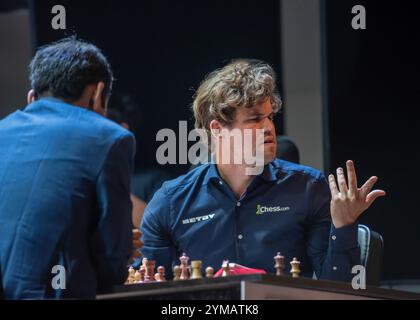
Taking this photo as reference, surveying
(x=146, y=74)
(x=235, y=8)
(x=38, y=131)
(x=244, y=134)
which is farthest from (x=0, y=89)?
(x=38, y=131)

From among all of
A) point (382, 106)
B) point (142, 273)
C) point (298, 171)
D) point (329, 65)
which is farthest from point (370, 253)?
point (329, 65)

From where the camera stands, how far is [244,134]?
382 centimetres

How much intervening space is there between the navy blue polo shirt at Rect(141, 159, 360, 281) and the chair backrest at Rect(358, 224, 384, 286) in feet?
0.45

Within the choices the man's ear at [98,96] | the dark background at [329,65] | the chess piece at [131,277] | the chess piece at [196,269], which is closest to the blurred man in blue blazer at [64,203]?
the man's ear at [98,96]

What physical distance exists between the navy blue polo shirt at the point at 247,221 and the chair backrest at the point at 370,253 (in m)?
0.14

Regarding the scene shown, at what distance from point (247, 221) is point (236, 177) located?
0.21m

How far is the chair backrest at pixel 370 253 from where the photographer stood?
12.2ft

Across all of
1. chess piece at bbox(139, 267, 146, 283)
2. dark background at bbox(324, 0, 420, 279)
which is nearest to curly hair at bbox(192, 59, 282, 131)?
chess piece at bbox(139, 267, 146, 283)

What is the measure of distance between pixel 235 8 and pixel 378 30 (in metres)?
0.82

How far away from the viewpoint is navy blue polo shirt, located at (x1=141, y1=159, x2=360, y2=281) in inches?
145

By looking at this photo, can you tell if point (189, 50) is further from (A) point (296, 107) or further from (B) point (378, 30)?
(B) point (378, 30)

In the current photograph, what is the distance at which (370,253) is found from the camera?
3746 mm

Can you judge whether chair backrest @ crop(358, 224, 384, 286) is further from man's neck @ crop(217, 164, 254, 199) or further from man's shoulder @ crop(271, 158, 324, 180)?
man's neck @ crop(217, 164, 254, 199)
